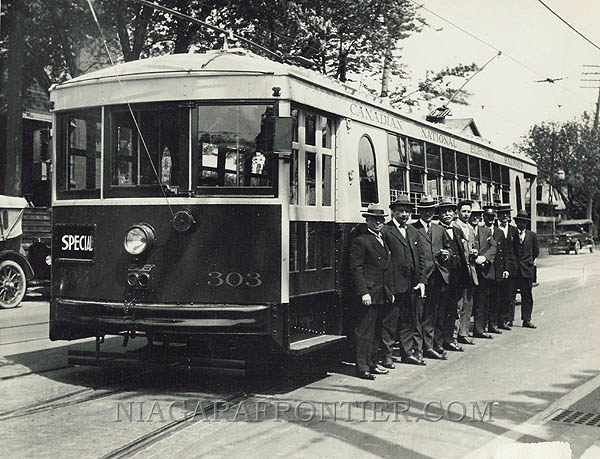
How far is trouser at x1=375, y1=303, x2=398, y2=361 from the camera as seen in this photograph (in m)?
9.02

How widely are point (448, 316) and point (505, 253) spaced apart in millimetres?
2378

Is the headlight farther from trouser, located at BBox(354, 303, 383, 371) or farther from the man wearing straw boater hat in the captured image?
the man wearing straw boater hat

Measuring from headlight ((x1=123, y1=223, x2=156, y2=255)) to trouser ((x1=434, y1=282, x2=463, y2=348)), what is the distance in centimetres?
435

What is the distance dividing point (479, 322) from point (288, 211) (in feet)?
17.7

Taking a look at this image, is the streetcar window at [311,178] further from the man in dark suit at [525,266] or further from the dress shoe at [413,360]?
the man in dark suit at [525,266]

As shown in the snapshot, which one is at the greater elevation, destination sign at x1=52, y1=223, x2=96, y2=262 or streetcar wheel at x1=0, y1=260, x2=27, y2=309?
destination sign at x1=52, y1=223, x2=96, y2=262

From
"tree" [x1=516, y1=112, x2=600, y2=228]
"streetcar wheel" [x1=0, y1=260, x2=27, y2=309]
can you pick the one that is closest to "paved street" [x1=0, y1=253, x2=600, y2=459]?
"streetcar wheel" [x1=0, y1=260, x2=27, y2=309]

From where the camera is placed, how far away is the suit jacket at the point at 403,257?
9.07 m

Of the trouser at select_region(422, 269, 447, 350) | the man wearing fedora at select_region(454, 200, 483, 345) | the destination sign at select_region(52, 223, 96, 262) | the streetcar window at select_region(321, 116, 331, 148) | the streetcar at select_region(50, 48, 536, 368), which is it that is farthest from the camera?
the man wearing fedora at select_region(454, 200, 483, 345)

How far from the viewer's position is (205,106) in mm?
7590

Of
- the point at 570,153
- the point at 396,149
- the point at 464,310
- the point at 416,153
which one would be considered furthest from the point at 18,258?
the point at 570,153

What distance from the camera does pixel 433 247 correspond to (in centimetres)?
1001

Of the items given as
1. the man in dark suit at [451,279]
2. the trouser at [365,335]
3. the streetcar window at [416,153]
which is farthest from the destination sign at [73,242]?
the streetcar window at [416,153]

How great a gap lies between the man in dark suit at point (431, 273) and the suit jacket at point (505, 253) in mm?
2315
